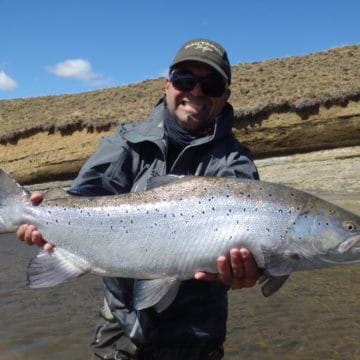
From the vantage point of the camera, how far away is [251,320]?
6801 millimetres

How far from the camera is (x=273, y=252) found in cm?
305

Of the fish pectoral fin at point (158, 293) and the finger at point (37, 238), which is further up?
the finger at point (37, 238)

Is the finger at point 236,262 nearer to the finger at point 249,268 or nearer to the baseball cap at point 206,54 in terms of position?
the finger at point 249,268

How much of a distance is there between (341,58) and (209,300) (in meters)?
19.4

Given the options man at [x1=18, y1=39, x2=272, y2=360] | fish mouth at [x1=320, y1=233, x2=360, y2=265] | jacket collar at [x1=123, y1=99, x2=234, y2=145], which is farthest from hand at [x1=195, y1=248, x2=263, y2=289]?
jacket collar at [x1=123, y1=99, x2=234, y2=145]

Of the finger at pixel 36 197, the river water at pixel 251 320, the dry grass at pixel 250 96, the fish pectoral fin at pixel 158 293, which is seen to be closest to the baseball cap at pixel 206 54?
the finger at pixel 36 197

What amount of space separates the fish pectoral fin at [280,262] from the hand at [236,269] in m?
0.09

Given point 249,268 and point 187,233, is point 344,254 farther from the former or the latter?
point 187,233

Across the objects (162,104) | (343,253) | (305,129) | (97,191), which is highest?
(305,129)

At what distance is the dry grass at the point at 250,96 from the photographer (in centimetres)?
1634

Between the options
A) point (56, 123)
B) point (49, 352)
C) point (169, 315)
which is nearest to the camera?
point (169, 315)

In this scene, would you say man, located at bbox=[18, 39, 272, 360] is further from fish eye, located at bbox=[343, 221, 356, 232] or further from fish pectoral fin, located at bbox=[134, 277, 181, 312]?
fish eye, located at bbox=[343, 221, 356, 232]

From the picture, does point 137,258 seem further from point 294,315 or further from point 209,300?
point 294,315

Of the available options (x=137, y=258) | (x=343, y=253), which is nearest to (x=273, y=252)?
(x=343, y=253)
